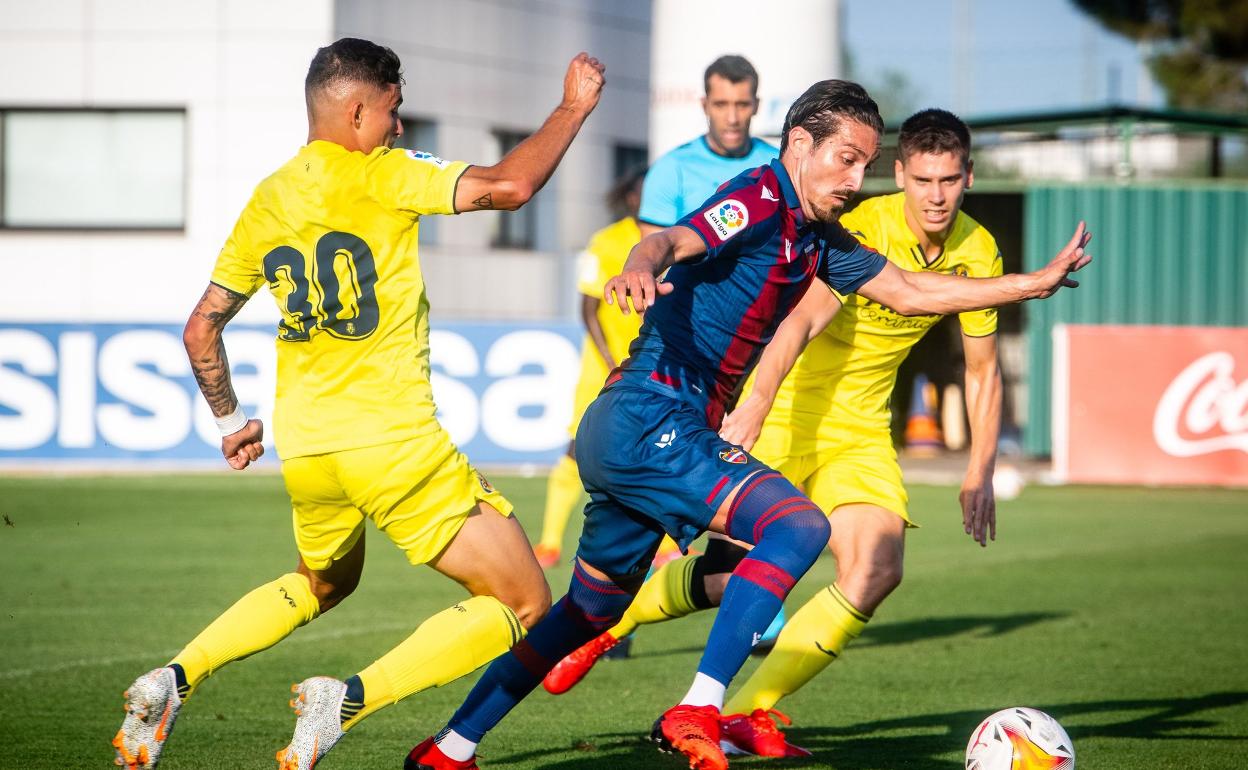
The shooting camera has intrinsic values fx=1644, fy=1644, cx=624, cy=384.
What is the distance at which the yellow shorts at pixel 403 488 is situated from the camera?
187 inches

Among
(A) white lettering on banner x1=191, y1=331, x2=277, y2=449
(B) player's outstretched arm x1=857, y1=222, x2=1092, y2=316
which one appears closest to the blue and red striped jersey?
(B) player's outstretched arm x1=857, y1=222, x2=1092, y2=316

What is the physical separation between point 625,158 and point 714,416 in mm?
22765

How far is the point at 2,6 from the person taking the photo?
70.2ft

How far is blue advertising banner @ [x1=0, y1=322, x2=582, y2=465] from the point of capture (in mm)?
16922

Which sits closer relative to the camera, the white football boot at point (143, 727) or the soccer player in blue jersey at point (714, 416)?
the white football boot at point (143, 727)

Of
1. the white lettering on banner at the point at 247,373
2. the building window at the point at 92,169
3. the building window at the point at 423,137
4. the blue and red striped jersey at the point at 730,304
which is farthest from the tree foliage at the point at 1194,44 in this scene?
the blue and red striped jersey at the point at 730,304

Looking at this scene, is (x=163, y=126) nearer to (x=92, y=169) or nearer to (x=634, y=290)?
(x=92, y=169)

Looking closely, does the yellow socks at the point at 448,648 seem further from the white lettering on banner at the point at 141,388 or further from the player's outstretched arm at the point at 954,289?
the white lettering on banner at the point at 141,388

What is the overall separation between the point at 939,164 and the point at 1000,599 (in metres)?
4.52

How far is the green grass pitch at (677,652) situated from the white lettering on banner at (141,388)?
3.15 meters

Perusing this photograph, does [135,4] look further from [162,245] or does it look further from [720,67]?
[720,67]

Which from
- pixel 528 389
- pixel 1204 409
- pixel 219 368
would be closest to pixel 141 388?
pixel 528 389

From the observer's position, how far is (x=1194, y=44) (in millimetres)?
41875

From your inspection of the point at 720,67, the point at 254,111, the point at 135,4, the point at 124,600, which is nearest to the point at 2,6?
the point at 135,4
